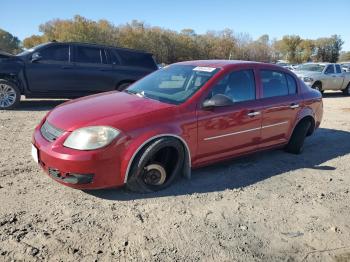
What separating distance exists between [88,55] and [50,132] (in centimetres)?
645

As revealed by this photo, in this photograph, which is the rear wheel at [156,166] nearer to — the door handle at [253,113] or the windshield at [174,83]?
the windshield at [174,83]

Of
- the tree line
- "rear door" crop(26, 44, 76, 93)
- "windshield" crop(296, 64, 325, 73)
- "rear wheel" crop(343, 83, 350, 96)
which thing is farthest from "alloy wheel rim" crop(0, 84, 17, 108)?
the tree line

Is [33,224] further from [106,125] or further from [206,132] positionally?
[206,132]

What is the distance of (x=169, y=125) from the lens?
4.21 meters

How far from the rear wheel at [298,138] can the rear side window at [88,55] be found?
6150 mm

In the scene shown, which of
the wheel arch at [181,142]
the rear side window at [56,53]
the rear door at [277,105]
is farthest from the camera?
the rear side window at [56,53]

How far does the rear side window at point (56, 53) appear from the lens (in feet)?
31.3

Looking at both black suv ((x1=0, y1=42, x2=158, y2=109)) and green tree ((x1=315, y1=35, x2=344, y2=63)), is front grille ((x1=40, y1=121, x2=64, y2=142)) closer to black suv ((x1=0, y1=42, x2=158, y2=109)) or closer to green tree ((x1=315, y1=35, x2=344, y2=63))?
black suv ((x1=0, y1=42, x2=158, y2=109))

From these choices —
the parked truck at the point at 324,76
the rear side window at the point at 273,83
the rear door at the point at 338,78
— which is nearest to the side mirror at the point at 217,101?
the rear side window at the point at 273,83

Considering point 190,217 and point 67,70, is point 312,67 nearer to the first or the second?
point 67,70

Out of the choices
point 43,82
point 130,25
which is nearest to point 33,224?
point 43,82

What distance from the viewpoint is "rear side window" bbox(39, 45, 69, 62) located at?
9.54 metres

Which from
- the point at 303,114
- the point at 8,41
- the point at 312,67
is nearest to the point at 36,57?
the point at 303,114

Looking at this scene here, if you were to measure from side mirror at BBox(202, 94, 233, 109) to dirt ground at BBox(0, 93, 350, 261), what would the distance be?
1008mm
